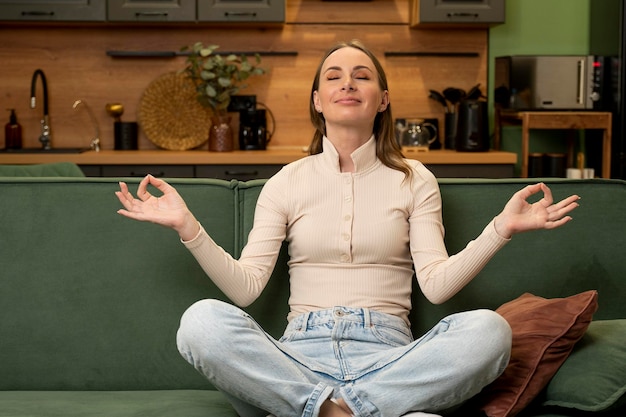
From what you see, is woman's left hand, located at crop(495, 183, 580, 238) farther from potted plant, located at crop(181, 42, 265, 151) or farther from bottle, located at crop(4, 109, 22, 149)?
bottle, located at crop(4, 109, 22, 149)

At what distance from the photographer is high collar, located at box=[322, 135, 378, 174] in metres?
2.35

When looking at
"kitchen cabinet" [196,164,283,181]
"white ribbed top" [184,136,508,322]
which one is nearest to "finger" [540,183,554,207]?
"white ribbed top" [184,136,508,322]

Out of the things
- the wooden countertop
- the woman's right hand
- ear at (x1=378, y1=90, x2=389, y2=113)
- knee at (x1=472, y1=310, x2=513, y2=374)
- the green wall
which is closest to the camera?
knee at (x1=472, y1=310, x2=513, y2=374)

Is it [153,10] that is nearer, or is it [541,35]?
[153,10]

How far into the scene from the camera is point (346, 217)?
2234mm

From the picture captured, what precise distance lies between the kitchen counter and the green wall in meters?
0.55

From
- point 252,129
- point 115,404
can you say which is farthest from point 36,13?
point 115,404

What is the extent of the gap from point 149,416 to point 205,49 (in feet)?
10.5

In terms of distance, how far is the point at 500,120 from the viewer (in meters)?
5.07

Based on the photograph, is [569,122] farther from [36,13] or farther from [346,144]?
[36,13]

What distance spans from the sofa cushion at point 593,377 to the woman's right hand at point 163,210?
2.78 ft

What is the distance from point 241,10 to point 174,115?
27.9 inches

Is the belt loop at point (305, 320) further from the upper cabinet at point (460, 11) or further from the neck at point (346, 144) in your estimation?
the upper cabinet at point (460, 11)

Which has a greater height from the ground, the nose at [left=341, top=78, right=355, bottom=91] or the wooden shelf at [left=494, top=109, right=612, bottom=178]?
the nose at [left=341, top=78, right=355, bottom=91]
